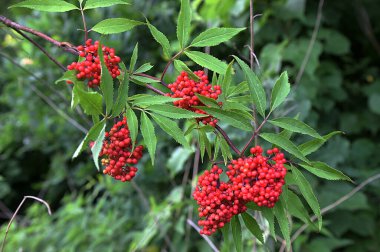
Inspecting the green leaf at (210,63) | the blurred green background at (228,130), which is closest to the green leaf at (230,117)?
the green leaf at (210,63)

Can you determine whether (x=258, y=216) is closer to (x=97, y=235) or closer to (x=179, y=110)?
(x=179, y=110)

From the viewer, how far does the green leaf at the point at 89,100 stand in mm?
841

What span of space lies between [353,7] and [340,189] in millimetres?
1270

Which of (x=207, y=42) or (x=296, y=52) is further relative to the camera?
(x=296, y=52)

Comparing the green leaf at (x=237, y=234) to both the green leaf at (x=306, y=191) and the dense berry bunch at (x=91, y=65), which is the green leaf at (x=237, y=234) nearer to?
the green leaf at (x=306, y=191)

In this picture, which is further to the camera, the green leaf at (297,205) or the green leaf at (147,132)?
the green leaf at (297,205)

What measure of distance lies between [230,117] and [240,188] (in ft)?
0.44

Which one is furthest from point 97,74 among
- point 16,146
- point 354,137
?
point 16,146

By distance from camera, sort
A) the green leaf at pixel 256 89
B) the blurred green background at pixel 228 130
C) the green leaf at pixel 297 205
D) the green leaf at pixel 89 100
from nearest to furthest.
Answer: the green leaf at pixel 89 100 → the green leaf at pixel 256 89 → the green leaf at pixel 297 205 → the blurred green background at pixel 228 130

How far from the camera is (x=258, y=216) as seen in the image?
5.57 ft

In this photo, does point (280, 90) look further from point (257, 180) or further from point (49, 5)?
point (49, 5)

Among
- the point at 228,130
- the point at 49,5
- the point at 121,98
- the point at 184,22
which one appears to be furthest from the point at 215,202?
the point at 228,130

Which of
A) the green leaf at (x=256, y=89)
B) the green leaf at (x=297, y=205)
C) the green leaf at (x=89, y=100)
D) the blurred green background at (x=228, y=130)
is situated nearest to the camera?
the green leaf at (x=89, y=100)

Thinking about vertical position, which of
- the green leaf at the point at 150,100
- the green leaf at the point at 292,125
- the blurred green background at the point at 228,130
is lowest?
the blurred green background at the point at 228,130
